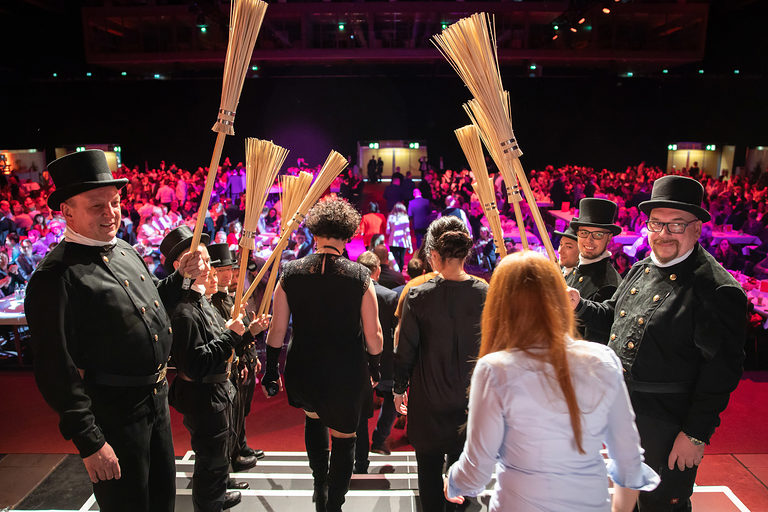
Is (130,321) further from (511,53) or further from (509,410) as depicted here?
(511,53)

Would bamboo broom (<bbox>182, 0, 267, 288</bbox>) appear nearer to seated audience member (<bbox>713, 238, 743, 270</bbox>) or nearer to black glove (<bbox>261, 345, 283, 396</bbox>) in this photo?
black glove (<bbox>261, 345, 283, 396</bbox>)

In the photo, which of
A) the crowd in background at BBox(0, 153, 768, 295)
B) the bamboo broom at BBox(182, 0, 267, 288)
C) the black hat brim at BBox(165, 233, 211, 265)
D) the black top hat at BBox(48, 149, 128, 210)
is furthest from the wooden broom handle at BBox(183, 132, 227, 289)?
the crowd in background at BBox(0, 153, 768, 295)

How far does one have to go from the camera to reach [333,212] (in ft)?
8.79

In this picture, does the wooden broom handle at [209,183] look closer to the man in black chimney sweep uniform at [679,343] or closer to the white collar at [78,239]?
the white collar at [78,239]

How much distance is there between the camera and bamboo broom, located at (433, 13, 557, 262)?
7.18ft

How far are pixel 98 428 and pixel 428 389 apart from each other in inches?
59.6

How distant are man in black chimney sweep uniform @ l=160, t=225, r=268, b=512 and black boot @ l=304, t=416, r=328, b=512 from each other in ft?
1.40

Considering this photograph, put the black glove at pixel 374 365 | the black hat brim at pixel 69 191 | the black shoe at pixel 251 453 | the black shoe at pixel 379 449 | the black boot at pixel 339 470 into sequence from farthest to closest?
1. the black shoe at pixel 379 449
2. the black shoe at pixel 251 453
3. the black glove at pixel 374 365
4. the black boot at pixel 339 470
5. the black hat brim at pixel 69 191

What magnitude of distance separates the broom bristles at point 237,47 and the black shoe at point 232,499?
209 cm

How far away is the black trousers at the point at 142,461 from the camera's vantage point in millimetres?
2055

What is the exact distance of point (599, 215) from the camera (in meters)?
3.17

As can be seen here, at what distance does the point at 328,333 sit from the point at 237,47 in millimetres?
1399

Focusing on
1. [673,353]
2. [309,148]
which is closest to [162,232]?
[673,353]

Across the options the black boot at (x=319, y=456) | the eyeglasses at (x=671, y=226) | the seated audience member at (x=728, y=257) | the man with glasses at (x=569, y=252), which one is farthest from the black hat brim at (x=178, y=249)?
the seated audience member at (x=728, y=257)
